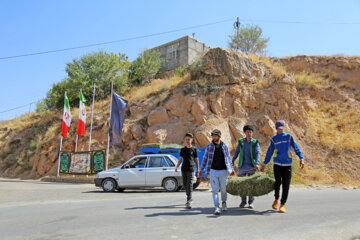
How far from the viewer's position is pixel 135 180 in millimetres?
12664

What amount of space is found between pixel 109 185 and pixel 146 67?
20.4 metres

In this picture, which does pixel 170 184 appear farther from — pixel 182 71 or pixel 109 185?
pixel 182 71

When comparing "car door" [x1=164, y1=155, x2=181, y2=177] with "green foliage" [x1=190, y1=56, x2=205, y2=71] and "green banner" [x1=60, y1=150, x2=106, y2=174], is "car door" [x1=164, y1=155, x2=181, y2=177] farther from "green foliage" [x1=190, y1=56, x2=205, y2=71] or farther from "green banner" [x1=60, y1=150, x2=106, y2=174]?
"green foliage" [x1=190, y1=56, x2=205, y2=71]

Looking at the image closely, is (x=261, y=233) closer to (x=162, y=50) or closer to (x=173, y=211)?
(x=173, y=211)

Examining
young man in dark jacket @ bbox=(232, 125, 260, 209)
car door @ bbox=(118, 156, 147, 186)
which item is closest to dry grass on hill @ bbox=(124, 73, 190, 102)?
car door @ bbox=(118, 156, 147, 186)

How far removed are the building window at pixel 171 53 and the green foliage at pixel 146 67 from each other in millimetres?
1052

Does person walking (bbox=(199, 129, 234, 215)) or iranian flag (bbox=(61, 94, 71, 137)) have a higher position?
iranian flag (bbox=(61, 94, 71, 137))

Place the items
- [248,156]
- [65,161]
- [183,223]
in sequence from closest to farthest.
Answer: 1. [183,223]
2. [248,156]
3. [65,161]

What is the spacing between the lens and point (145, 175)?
12680mm

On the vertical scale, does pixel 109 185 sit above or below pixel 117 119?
below

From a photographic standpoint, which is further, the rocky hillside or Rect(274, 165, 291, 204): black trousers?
the rocky hillside

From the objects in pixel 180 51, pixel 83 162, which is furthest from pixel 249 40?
pixel 83 162

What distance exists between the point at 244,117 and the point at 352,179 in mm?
7803

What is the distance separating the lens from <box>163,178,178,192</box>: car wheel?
12445 mm
